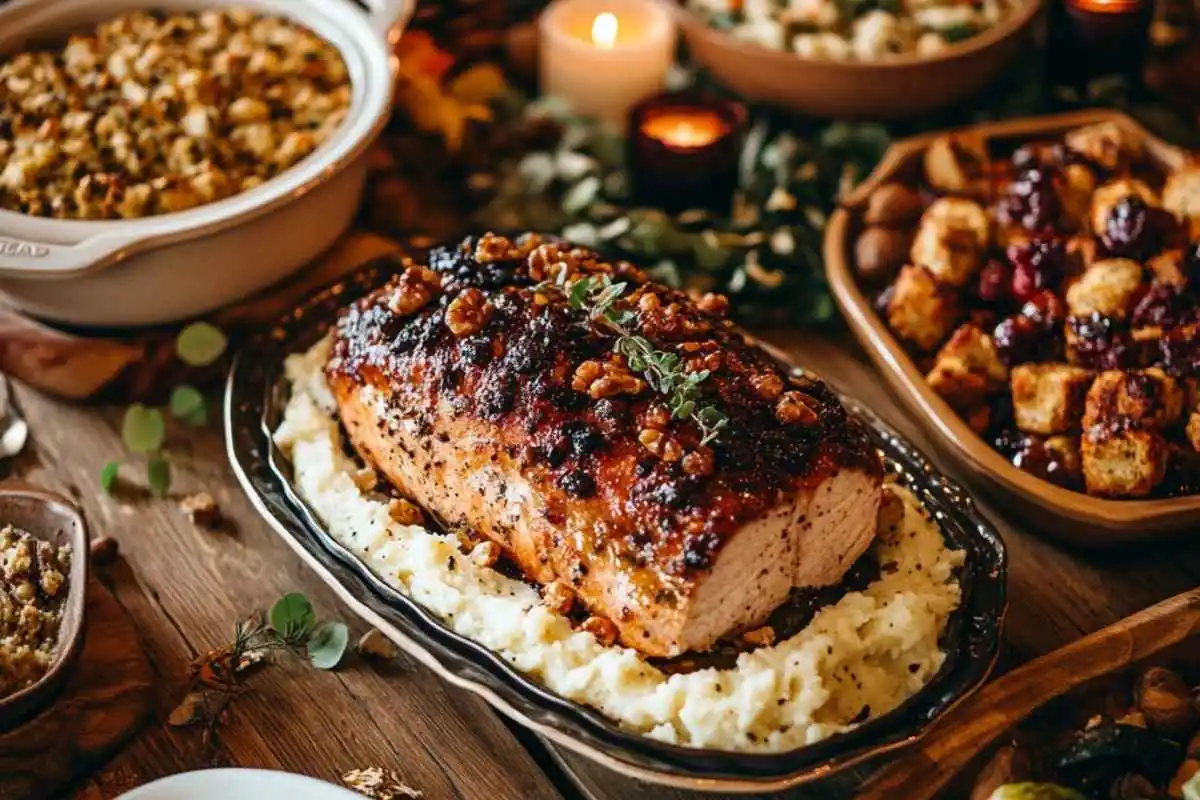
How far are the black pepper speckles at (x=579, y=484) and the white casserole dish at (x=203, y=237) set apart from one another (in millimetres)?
861

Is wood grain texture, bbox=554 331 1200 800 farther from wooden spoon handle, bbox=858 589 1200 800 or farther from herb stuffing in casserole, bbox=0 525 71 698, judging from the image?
herb stuffing in casserole, bbox=0 525 71 698

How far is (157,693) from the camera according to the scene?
6.63ft

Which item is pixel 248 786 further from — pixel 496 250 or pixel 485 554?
pixel 496 250

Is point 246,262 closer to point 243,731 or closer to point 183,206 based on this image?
point 183,206

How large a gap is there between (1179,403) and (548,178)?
1.50 metres

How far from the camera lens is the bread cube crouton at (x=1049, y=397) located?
2221 mm

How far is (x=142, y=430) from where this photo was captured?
2.43 m

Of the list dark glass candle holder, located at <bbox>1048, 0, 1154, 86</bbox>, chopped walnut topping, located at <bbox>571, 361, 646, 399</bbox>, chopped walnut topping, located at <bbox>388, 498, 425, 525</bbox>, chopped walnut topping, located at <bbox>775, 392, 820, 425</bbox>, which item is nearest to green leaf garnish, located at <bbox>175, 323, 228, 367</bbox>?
chopped walnut topping, located at <bbox>388, 498, 425, 525</bbox>

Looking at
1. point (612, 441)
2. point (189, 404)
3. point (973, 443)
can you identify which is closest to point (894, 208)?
point (973, 443)

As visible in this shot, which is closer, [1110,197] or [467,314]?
[467,314]

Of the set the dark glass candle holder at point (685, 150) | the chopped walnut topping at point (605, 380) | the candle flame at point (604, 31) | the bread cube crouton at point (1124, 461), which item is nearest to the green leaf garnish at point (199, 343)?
the chopped walnut topping at point (605, 380)

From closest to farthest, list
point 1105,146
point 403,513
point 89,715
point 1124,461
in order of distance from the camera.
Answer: point 89,715
point 403,513
point 1124,461
point 1105,146

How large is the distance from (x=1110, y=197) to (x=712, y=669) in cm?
146

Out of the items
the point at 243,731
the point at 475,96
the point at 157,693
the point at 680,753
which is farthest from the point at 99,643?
the point at 475,96
